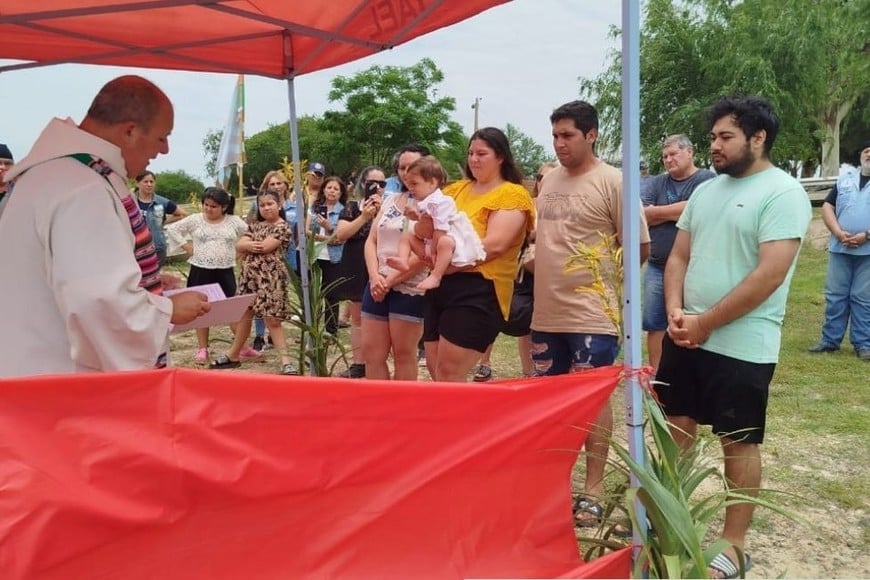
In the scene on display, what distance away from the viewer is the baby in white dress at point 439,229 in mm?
3330

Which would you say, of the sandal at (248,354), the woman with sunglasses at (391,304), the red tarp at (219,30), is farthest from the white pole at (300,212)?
the sandal at (248,354)

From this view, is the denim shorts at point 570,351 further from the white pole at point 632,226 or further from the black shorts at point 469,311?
the white pole at point 632,226

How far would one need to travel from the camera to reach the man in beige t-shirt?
3092mm

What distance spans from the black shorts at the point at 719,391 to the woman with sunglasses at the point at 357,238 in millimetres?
3390

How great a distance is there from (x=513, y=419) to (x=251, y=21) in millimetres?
2655

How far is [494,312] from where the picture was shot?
3.45 meters

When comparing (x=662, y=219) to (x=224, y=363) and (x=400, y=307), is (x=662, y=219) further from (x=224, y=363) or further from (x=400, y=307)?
(x=224, y=363)

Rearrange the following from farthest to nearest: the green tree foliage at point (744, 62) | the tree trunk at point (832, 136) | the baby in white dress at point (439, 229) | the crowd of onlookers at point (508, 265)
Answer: the tree trunk at point (832, 136) → the green tree foliage at point (744, 62) → the baby in white dress at point (439, 229) → the crowd of onlookers at point (508, 265)

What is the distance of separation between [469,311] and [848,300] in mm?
4797

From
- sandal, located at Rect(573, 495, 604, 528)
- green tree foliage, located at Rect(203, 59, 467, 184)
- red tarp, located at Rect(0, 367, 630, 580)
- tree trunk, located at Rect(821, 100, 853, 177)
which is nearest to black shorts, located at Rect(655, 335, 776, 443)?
sandal, located at Rect(573, 495, 604, 528)

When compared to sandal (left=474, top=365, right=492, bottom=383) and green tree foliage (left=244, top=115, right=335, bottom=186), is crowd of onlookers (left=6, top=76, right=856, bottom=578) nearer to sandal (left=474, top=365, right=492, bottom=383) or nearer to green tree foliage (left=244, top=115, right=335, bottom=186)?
sandal (left=474, top=365, right=492, bottom=383)

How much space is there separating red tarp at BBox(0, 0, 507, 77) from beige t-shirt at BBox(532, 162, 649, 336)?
0.86m

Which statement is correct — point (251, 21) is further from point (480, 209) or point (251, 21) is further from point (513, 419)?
point (513, 419)

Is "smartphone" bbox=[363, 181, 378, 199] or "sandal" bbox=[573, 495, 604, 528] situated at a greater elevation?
"smartphone" bbox=[363, 181, 378, 199]
